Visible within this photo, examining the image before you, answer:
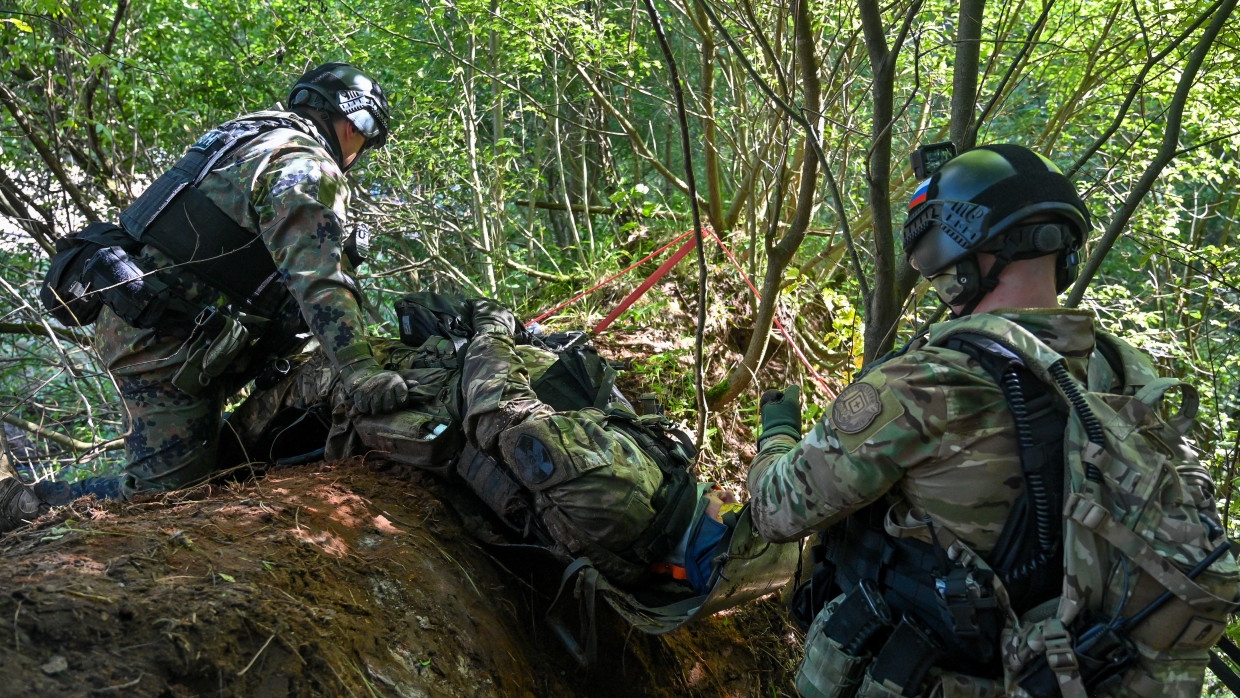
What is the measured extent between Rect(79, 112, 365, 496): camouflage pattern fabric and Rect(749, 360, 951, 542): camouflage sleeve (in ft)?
6.40

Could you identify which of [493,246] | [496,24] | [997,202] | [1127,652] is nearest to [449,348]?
[997,202]

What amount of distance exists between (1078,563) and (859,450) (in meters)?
0.56

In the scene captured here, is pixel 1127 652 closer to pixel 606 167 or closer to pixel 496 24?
pixel 496 24

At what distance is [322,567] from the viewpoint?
2697 millimetres

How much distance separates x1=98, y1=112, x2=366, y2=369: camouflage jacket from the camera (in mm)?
3510

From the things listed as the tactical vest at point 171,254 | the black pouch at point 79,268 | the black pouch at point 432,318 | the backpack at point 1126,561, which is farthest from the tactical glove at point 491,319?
the backpack at point 1126,561

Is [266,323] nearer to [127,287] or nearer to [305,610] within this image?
[127,287]

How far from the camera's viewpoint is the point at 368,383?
341 centimetres

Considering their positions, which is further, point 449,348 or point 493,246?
point 493,246

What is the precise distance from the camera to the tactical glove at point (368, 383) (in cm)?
341

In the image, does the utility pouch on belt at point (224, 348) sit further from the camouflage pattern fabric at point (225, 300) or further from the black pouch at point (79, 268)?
the black pouch at point (79, 268)

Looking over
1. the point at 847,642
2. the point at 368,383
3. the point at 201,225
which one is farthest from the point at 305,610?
the point at 201,225

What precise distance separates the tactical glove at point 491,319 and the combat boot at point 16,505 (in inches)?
79.4

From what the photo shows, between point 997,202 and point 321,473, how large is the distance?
2.68 metres
